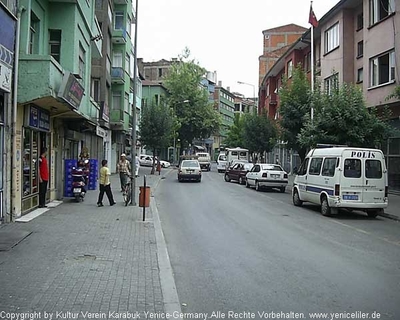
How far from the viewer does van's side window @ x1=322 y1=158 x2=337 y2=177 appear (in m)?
14.9

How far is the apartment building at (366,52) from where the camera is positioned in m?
21.2

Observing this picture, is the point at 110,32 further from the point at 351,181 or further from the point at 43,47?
the point at 351,181

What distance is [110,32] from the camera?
34156 mm

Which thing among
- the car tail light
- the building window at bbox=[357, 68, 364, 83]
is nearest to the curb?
the car tail light

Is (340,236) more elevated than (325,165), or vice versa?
(325,165)

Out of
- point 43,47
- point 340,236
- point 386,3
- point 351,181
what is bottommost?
point 340,236

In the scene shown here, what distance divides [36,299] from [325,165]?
38.8ft

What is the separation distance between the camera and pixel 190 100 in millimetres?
64000

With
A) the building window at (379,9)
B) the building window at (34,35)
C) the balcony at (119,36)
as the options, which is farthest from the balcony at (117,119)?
the building window at (34,35)

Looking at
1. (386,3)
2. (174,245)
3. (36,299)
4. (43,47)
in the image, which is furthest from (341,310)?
(386,3)

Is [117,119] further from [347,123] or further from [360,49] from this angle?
[347,123]

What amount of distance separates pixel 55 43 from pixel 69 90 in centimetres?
327

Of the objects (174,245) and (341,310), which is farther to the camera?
(174,245)

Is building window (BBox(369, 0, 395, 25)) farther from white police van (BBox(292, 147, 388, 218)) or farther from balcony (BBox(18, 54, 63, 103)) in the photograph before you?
balcony (BBox(18, 54, 63, 103))
